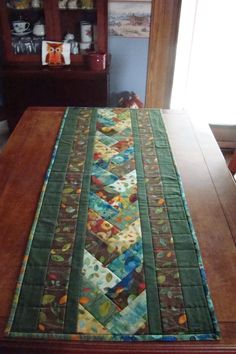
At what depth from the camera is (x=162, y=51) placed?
258 cm

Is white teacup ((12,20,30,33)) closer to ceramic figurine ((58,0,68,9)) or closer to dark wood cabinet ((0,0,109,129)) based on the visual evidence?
dark wood cabinet ((0,0,109,129))

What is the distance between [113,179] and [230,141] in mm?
2070

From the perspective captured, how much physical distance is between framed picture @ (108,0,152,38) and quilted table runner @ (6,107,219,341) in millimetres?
1510

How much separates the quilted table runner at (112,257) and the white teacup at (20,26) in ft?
4.80

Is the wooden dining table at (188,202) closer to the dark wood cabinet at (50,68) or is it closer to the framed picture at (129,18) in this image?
the dark wood cabinet at (50,68)

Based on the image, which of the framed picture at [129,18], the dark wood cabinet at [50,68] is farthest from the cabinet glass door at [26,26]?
the framed picture at [129,18]

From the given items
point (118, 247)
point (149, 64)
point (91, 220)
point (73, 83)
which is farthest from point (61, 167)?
point (149, 64)

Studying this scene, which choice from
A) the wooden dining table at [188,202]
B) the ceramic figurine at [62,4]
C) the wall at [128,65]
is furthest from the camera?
the wall at [128,65]

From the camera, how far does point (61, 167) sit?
50.6 inches

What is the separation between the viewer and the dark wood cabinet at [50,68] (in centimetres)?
234

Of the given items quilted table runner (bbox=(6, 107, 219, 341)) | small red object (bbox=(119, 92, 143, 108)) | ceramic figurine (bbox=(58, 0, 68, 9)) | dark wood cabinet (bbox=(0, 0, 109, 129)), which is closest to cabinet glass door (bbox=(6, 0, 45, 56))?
dark wood cabinet (bbox=(0, 0, 109, 129))

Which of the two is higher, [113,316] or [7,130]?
[113,316]

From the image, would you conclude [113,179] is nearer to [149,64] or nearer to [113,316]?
[113,316]

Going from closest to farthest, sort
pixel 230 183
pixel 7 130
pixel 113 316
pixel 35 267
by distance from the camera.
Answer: pixel 113 316 → pixel 35 267 → pixel 230 183 → pixel 7 130
